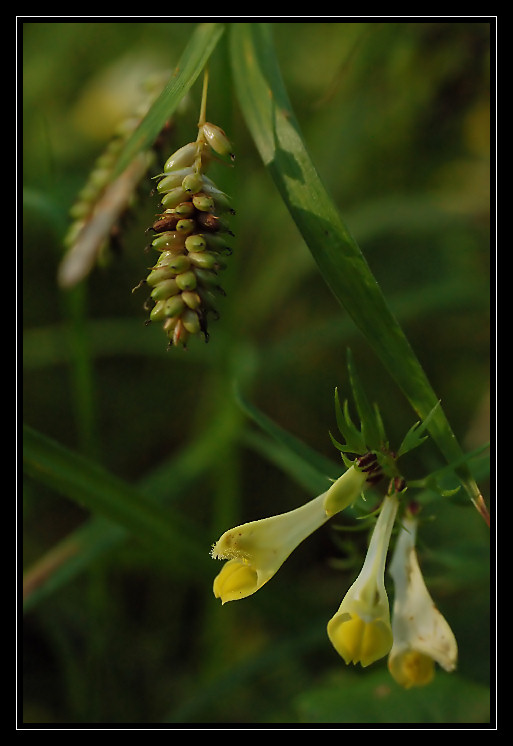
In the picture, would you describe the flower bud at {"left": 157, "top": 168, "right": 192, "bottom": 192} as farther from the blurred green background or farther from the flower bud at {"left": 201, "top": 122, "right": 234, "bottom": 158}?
the blurred green background

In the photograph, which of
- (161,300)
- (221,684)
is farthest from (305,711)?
(161,300)

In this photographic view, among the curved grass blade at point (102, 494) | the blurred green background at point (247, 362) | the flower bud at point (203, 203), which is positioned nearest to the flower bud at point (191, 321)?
the flower bud at point (203, 203)

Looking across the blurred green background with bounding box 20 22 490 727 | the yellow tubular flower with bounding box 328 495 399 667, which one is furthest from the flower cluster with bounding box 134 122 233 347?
the blurred green background with bounding box 20 22 490 727

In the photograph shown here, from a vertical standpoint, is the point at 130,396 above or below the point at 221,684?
above

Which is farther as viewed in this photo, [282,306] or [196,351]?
[282,306]

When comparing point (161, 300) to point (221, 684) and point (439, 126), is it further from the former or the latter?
point (439, 126)

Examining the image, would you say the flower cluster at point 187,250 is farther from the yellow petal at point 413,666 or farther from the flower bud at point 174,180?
the yellow petal at point 413,666

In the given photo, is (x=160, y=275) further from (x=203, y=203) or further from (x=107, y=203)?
(x=107, y=203)
